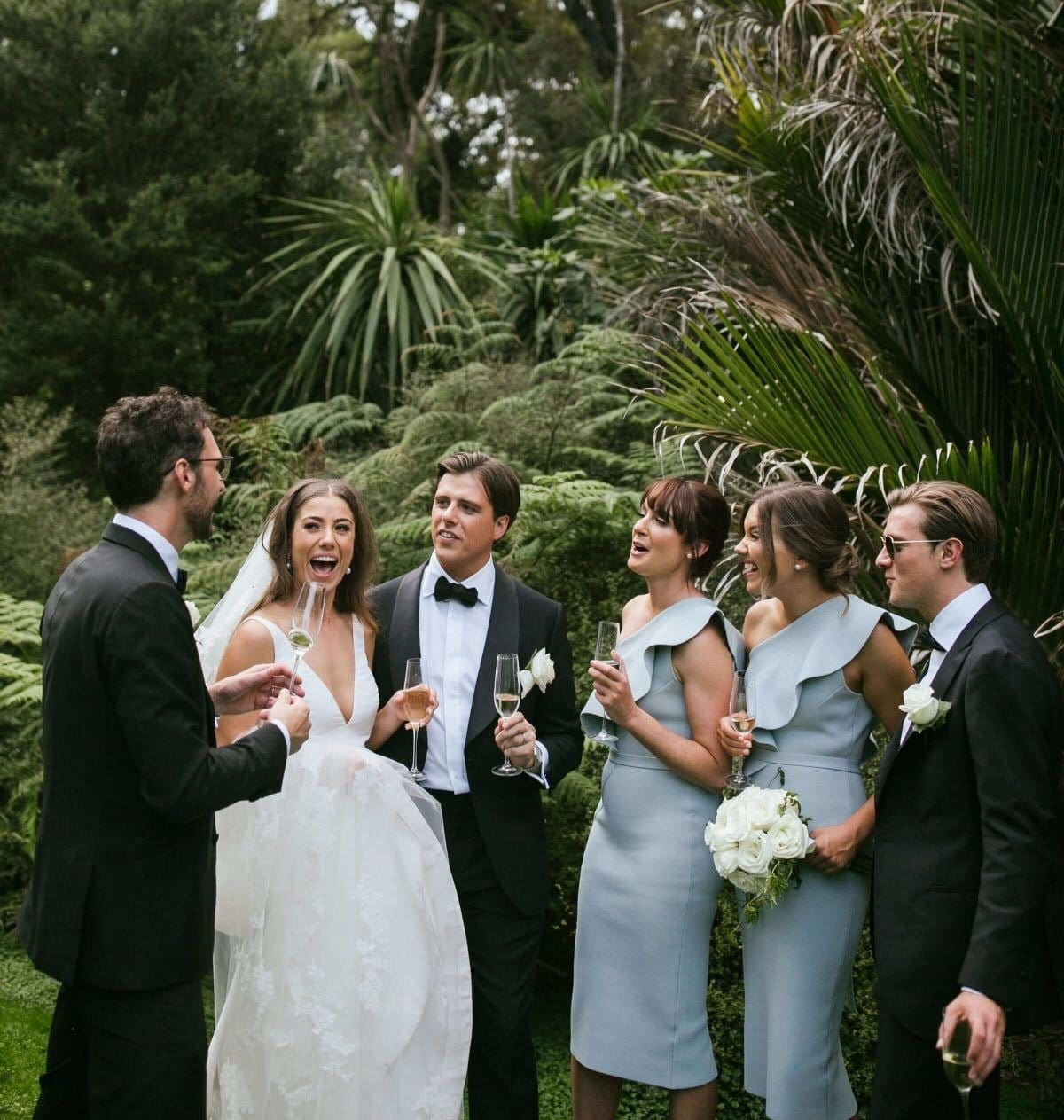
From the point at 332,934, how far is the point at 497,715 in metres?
0.82

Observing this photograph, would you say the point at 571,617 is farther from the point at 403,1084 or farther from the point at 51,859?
the point at 51,859

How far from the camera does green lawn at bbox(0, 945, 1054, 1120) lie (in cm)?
444

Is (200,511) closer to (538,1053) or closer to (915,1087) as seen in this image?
(915,1087)

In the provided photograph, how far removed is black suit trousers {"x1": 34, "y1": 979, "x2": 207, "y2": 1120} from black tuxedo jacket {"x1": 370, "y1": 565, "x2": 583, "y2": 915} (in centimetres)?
109

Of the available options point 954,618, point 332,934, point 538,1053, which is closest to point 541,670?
point 332,934

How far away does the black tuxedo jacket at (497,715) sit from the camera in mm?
3625

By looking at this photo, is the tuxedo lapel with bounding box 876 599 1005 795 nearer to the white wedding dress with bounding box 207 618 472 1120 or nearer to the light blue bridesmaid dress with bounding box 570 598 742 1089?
the light blue bridesmaid dress with bounding box 570 598 742 1089

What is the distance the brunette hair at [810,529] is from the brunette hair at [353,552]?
1.25 metres

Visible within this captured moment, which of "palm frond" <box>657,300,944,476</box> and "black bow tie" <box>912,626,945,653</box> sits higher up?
"palm frond" <box>657,300,944,476</box>

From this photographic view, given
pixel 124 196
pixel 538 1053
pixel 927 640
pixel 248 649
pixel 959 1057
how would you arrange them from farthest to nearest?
pixel 124 196
pixel 538 1053
pixel 248 649
pixel 927 640
pixel 959 1057

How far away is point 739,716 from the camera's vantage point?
3.26 meters

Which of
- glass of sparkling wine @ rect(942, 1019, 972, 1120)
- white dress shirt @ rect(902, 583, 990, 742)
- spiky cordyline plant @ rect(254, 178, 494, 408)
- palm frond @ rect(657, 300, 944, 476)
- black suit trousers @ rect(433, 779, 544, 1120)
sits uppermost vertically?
spiky cordyline plant @ rect(254, 178, 494, 408)

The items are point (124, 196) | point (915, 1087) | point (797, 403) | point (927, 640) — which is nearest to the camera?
point (915, 1087)

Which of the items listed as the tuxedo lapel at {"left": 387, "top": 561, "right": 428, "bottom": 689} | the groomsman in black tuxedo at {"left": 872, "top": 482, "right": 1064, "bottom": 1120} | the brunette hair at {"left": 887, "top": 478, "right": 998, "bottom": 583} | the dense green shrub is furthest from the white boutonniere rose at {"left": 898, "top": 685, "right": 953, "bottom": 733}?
the dense green shrub
